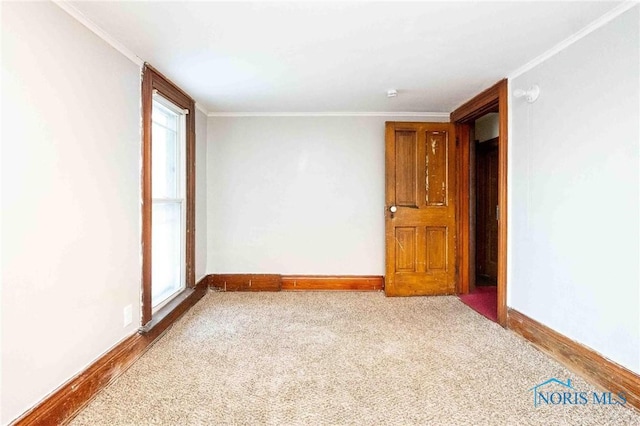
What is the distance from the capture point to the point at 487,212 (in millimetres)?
4766

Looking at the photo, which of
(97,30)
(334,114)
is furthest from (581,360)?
(97,30)

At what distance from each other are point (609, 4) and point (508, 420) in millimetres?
2203

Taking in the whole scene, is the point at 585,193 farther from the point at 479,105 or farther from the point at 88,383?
the point at 88,383

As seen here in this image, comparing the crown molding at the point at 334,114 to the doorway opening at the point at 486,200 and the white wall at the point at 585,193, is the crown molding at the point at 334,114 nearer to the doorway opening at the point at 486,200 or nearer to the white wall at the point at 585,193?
the doorway opening at the point at 486,200

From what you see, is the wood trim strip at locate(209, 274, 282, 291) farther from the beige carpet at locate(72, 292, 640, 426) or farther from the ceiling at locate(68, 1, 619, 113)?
the ceiling at locate(68, 1, 619, 113)

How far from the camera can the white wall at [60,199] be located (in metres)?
1.46

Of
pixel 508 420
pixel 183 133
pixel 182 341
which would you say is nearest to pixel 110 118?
pixel 183 133

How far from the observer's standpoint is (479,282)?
4578 mm

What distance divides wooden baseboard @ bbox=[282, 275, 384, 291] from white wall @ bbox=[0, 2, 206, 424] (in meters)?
2.00

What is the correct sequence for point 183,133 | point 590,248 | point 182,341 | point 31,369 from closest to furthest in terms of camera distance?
point 31,369, point 590,248, point 182,341, point 183,133

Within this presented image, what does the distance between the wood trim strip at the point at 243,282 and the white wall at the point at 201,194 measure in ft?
0.62

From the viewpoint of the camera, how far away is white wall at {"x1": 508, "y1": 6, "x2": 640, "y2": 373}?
1821 millimetres

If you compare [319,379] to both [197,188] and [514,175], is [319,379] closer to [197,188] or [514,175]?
[514,175]

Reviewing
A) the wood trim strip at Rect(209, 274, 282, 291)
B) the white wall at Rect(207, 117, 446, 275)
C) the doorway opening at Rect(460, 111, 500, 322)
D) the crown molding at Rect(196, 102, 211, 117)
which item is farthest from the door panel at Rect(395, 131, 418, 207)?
the crown molding at Rect(196, 102, 211, 117)
